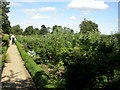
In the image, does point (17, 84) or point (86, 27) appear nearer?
point (17, 84)

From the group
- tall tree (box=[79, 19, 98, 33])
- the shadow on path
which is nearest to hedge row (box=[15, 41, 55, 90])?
the shadow on path

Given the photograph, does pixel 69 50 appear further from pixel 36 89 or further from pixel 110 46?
pixel 36 89

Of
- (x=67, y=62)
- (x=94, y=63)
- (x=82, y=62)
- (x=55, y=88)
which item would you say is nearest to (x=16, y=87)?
(x=55, y=88)

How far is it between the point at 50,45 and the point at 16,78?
4393mm

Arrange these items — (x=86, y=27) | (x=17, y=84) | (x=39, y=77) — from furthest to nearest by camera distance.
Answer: (x=86, y=27) < (x=17, y=84) < (x=39, y=77)

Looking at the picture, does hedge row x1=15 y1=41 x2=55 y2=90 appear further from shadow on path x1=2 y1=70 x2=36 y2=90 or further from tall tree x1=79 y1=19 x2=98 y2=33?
tall tree x1=79 y1=19 x2=98 y2=33

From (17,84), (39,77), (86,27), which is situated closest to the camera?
(39,77)

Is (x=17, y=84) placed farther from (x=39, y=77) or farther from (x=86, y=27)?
(x=86, y=27)

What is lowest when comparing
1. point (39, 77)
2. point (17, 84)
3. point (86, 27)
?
Answer: point (17, 84)

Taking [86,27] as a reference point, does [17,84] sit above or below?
below

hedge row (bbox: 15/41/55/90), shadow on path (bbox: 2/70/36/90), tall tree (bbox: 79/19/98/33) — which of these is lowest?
shadow on path (bbox: 2/70/36/90)

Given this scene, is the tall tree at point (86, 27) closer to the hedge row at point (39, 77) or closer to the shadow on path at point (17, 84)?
the hedge row at point (39, 77)

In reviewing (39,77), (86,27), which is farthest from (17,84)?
(86,27)

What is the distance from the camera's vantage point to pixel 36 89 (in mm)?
7227
